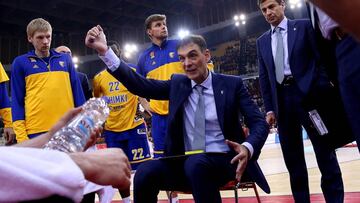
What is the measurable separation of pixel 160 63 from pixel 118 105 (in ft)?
2.41

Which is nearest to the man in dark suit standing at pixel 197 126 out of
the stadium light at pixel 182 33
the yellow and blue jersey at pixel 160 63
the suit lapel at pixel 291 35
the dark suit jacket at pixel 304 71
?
the dark suit jacket at pixel 304 71

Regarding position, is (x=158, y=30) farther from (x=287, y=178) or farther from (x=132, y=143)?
(x=287, y=178)

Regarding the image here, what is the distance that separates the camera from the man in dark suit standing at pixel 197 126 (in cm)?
207

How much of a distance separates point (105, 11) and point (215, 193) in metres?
17.6

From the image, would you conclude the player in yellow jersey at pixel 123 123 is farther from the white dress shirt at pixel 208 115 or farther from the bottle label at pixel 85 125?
the bottle label at pixel 85 125

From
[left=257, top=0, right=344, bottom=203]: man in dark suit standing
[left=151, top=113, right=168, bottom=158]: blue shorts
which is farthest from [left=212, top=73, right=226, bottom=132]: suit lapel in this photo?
[left=151, top=113, right=168, bottom=158]: blue shorts

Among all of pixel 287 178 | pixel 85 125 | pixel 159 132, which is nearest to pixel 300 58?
pixel 159 132

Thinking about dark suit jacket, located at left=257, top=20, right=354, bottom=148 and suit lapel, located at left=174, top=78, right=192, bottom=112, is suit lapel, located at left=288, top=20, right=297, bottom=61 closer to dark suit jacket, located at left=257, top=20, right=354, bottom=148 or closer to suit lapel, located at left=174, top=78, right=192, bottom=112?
dark suit jacket, located at left=257, top=20, right=354, bottom=148

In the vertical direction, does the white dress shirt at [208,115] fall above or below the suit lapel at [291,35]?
below

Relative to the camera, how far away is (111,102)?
411 cm

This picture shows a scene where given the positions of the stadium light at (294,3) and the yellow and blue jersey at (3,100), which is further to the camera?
the stadium light at (294,3)

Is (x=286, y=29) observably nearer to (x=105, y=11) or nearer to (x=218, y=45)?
(x=105, y=11)

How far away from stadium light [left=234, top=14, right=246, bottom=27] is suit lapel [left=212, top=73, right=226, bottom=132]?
1638cm

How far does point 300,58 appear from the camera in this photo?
2697 millimetres
